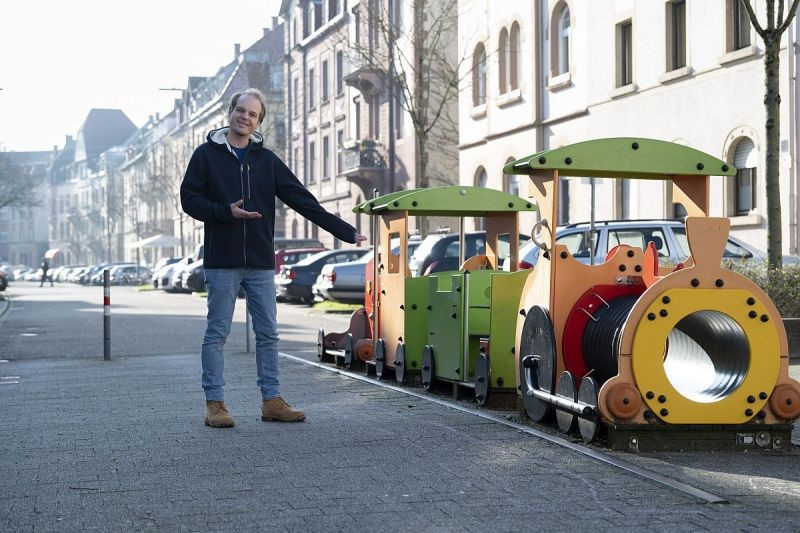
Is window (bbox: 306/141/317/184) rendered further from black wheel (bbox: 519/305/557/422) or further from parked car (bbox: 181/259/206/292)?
black wheel (bbox: 519/305/557/422)

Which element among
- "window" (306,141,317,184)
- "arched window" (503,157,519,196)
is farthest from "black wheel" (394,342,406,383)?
"window" (306,141,317,184)

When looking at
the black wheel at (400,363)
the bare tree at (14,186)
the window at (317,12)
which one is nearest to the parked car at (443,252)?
the black wheel at (400,363)

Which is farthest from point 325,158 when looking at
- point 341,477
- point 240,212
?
point 341,477

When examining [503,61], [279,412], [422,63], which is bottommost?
[279,412]

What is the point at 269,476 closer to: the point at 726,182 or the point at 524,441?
the point at 524,441

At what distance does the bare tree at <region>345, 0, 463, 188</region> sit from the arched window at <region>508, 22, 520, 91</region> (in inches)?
60.7

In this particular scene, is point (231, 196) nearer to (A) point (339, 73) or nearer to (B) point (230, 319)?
(B) point (230, 319)

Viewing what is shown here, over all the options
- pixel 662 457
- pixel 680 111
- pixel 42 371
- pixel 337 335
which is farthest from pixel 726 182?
pixel 662 457

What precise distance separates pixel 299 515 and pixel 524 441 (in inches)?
96.5

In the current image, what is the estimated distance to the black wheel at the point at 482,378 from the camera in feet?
32.3

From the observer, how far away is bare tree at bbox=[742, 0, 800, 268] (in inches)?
613

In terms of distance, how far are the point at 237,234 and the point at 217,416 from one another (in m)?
1.19

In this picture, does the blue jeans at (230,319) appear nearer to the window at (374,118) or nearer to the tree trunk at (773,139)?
the tree trunk at (773,139)

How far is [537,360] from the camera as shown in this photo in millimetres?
8531
